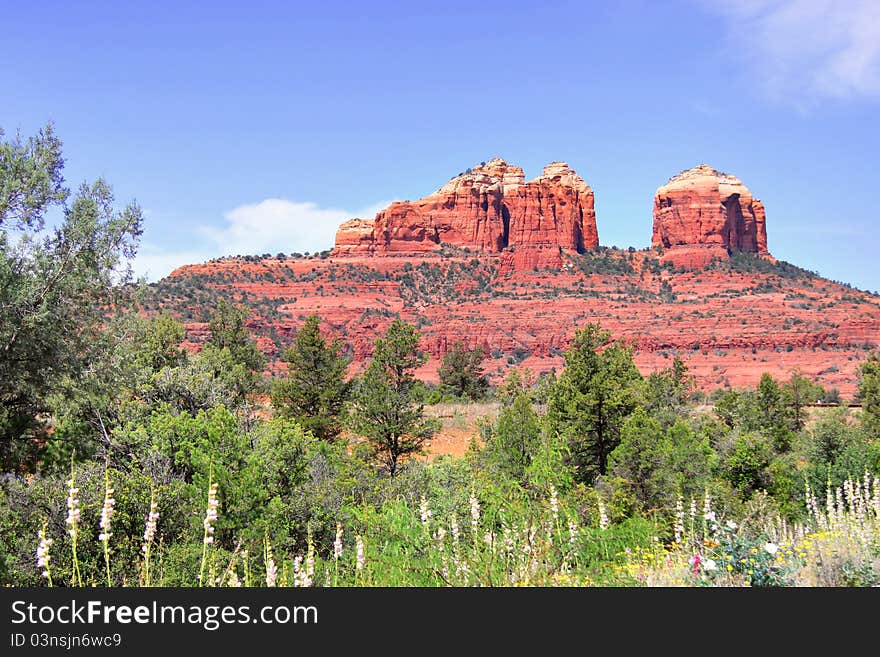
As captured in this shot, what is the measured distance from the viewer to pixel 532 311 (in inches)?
3831

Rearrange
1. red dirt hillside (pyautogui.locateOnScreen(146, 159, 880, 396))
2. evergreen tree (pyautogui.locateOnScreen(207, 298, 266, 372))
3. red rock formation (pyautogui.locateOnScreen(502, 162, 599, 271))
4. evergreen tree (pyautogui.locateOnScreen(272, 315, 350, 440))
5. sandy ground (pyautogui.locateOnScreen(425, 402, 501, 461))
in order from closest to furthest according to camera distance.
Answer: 1. evergreen tree (pyautogui.locateOnScreen(272, 315, 350, 440))
2. sandy ground (pyautogui.locateOnScreen(425, 402, 501, 461))
3. evergreen tree (pyautogui.locateOnScreen(207, 298, 266, 372))
4. red dirt hillside (pyautogui.locateOnScreen(146, 159, 880, 396))
5. red rock formation (pyautogui.locateOnScreen(502, 162, 599, 271))

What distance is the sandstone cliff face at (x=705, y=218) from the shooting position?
120 metres

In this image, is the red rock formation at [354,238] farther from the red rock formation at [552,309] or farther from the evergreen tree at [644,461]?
the evergreen tree at [644,461]

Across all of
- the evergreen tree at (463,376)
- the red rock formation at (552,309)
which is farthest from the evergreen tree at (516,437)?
the red rock formation at (552,309)

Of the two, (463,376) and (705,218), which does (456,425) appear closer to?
(463,376)

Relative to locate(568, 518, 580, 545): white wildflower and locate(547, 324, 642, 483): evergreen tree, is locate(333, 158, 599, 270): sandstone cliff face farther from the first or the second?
locate(568, 518, 580, 545): white wildflower

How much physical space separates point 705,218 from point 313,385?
113281 millimetres

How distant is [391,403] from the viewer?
83.4ft

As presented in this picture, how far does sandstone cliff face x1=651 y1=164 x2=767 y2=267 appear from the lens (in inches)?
4733

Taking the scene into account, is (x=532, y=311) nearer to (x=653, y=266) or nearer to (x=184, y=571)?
(x=653, y=266)

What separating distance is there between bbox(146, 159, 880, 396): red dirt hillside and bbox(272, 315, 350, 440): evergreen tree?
42.5 metres

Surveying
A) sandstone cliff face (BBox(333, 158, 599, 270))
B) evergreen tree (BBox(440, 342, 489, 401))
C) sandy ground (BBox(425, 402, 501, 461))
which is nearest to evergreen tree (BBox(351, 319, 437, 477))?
sandy ground (BBox(425, 402, 501, 461))

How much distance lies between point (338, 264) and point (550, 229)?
1701 inches

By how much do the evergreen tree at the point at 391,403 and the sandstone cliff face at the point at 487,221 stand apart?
97.9 meters
